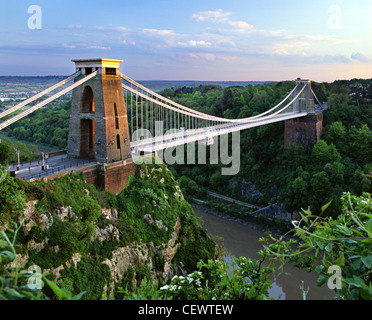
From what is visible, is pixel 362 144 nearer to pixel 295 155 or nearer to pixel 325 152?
pixel 325 152

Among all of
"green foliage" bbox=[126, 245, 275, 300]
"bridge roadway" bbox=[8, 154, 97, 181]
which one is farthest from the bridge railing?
"green foliage" bbox=[126, 245, 275, 300]

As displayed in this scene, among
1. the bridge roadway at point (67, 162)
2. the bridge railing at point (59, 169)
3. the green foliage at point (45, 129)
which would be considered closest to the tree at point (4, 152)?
the bridge roadway at point (67, 162)

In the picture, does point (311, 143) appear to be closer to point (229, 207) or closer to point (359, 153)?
point (359, 153)

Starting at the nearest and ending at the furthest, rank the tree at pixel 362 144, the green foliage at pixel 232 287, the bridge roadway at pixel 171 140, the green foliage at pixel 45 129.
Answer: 1. the green foliage at pixel 232 287
2. the bridge roadway at pixel 171 140
3. the tree at pixel 362 144
4. the green foliage at pixel 45 129

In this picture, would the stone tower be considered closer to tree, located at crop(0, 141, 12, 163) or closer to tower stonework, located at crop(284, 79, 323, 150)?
tree, located at crop(0, 141, 12, 163)

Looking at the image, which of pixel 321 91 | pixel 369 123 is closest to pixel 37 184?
pixel 369 123

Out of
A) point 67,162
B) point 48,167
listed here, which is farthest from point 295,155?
point 48,167

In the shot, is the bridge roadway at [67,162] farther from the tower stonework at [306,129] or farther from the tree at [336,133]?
the tree at [336,133]
